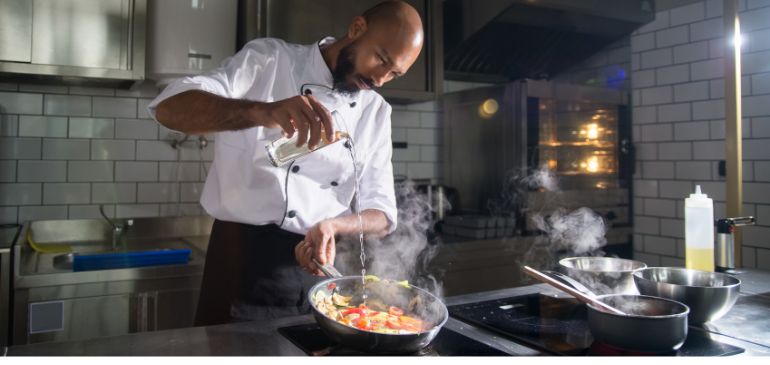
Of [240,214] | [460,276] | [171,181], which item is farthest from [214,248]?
[460,276]

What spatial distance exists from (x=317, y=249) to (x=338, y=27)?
200cm

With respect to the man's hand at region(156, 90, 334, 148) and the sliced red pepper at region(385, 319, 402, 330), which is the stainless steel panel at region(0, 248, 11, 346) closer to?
the man's hand at region(156, 90, 334, 148)

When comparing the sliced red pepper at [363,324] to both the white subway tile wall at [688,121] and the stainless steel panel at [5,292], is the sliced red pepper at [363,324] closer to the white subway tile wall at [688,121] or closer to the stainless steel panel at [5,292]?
the stainless steel panel at [5,292]

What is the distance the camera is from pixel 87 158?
117 inches

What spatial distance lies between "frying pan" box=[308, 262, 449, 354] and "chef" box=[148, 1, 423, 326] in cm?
35

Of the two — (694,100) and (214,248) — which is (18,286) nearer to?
(214,248)

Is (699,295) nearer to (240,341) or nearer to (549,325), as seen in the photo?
(549,325)

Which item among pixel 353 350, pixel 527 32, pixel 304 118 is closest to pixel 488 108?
pixel 527 32

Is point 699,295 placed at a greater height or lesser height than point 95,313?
greater

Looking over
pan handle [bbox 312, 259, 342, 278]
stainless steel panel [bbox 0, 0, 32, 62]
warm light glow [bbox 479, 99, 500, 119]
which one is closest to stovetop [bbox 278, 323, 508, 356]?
pan handle [bbox 312, 259, 342, 278]

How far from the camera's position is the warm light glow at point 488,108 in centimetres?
359

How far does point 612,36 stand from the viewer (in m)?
3.89

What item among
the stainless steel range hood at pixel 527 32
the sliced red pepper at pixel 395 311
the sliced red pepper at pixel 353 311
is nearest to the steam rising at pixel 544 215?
the stainless steel range hood at pixel 527 32

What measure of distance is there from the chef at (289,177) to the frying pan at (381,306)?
1.16 feet
